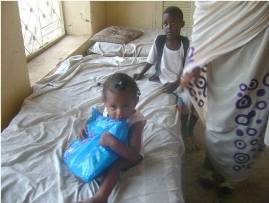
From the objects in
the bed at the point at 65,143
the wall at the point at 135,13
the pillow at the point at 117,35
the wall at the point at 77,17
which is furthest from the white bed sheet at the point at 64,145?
the wall at the point at 135,13

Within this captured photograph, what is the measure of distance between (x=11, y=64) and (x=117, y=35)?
50.5 inches

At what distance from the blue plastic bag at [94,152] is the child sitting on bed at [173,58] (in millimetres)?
635

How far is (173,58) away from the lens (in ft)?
6.14

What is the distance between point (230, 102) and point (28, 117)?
95cm

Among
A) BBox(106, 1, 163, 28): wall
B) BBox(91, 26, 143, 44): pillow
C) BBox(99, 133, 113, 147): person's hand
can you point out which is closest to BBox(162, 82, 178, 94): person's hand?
BBox(99, 133, 113, 147): person's hand

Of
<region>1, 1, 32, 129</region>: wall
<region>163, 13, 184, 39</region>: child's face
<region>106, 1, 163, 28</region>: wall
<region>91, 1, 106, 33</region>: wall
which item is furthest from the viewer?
<region>106, 1, 163, 28</region>: wall

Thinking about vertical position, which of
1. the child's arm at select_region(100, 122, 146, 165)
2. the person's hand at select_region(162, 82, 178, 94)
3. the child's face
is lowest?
the person's hand at select_region(162, 82, 178, 94)

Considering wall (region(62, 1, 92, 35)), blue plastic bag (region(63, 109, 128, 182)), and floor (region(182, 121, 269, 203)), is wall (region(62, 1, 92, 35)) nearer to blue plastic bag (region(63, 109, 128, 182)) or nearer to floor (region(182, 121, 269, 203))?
floor (region(182, 121, 269, 203))

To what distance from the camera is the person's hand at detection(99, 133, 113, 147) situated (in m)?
1.16

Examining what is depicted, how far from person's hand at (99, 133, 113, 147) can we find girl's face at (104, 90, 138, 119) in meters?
0.09

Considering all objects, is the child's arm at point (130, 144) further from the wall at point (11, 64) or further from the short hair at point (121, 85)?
the wall at point (11, 64)

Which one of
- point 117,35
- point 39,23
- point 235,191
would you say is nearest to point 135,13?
point 117,35

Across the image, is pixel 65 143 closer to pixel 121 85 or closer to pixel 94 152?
pixel 94 152

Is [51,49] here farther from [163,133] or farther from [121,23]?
[163,133]
